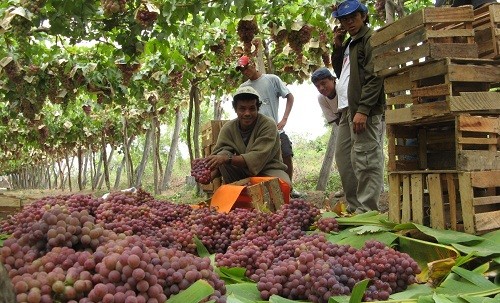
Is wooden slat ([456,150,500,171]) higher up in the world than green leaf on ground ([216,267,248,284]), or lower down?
higher up

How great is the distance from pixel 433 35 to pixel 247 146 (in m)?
2.18

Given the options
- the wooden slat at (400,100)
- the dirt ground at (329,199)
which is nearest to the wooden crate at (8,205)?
the wooden slat at (400,100)

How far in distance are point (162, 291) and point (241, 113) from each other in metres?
3.20

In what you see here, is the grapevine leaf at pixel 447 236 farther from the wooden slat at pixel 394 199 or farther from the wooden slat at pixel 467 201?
the wooden slat at pixel 394 199

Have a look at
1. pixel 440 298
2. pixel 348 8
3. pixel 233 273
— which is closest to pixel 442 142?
pixel 348 8

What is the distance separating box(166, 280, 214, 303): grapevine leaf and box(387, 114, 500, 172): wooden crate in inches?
70.4

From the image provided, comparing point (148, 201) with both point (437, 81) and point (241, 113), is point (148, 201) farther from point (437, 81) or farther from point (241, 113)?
point (437, 81)

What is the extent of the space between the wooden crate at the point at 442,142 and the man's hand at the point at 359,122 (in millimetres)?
460

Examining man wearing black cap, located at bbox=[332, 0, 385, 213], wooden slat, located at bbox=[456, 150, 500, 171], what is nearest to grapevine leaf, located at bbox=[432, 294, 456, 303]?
wooden slat, located at bbox=[456, 150, 500, 171]

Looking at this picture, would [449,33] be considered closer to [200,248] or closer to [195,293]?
[200,248]

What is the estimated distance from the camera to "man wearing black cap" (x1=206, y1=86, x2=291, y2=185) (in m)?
4.25

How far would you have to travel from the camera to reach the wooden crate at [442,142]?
8.44ft

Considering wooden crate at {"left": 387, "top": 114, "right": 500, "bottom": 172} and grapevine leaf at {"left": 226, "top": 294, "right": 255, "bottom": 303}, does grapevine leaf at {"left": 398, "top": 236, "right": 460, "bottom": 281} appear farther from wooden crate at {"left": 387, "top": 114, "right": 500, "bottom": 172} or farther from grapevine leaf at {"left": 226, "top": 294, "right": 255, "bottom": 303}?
grapevine leaf at {"left": 226, "top": 294, "right": 255, "bottom": 303}

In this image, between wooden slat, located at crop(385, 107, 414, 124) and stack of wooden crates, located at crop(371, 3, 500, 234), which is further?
wooden slat, located at crop(385, 107, 414, 124)
